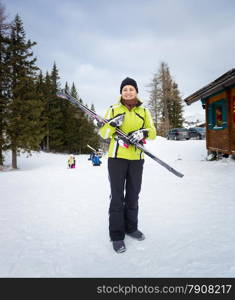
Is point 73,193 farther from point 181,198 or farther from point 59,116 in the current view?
point 59,116

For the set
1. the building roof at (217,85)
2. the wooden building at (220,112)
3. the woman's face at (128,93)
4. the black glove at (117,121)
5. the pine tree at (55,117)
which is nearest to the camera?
the black glove at (117,121)

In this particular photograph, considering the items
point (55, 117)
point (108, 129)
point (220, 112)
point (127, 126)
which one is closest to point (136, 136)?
point (127, 126)

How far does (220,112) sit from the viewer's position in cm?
1302

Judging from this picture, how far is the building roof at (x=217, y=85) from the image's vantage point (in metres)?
9.07

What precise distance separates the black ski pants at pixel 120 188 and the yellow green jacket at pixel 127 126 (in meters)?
0.09

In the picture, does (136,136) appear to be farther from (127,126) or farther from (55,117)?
(55,117)

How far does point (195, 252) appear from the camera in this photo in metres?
2.59

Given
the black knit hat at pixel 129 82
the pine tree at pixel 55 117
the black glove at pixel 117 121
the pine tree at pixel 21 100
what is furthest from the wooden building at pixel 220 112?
the pine tree at pixel 55 117

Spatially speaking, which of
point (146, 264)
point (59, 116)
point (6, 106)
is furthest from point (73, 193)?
point (59, 116)

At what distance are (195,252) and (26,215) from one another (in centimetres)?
305

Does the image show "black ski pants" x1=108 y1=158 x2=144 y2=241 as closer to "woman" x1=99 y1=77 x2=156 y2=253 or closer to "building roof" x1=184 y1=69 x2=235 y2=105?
"woman" x1=99 y1=77 x2=156 y2=253

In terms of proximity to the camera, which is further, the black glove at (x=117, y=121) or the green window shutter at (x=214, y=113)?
the green window shutter at (x=214, y=113)

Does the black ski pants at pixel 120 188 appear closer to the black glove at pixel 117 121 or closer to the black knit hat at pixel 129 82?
the black glove at pixel 117 121

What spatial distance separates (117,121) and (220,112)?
39.6 ft
